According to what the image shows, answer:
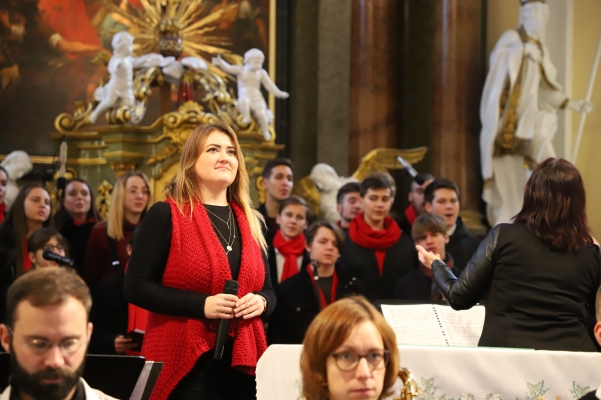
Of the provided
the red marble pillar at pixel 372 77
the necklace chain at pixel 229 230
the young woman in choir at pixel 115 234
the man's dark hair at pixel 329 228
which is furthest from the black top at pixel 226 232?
the red marble pillar at pixel 372 77

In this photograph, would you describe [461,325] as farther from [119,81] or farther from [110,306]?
[119,81]

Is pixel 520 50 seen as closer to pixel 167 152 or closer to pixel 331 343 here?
pixel 167 152

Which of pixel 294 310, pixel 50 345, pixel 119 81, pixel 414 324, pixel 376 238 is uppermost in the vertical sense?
pixel 119 81

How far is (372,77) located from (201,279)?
306 inches

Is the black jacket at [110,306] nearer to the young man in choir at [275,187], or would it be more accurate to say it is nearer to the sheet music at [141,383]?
the young man in choir at [275,187]

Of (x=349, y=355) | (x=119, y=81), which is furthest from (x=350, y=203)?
(x=349, y=355)

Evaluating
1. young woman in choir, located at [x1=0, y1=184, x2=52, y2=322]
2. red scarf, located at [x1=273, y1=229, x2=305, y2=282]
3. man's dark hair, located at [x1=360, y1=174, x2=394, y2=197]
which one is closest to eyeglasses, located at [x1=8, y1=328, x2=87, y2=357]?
young woman in choir, located at [x1=0, y1=184, x2=52, y2=322]

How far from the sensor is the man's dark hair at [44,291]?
2504 mm

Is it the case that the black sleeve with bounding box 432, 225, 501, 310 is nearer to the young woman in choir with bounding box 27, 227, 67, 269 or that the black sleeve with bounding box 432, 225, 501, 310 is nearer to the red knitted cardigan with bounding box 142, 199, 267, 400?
the red knitted cardigan with bounding box 142, 199, 267, 400

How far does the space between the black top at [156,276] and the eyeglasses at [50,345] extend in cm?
106

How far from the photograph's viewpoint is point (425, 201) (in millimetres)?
7078

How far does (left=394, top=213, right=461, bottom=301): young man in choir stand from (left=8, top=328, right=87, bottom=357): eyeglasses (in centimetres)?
355

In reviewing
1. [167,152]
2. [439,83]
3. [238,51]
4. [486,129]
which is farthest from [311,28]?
[167,152]

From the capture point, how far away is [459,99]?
10750 millimetres
